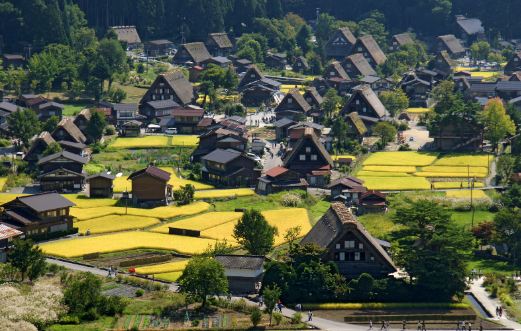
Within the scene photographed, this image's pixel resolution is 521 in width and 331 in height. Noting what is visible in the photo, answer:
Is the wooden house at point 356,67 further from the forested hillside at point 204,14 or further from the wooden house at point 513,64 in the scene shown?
the forested hillside at point 204,14

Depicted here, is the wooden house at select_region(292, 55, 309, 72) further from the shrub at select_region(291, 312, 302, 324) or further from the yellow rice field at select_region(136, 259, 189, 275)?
the shrub at select_region(291, 312, 302, 324)

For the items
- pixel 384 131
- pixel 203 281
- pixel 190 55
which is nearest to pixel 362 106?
pixel 384 131

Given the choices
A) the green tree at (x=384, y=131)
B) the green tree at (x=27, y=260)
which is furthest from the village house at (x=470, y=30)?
the green tree at (x=27, y=260)

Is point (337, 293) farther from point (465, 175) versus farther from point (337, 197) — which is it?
point (465, 175)

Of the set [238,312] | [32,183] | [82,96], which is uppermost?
[82,96]

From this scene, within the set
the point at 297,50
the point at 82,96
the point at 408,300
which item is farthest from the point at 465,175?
the point at 297,50

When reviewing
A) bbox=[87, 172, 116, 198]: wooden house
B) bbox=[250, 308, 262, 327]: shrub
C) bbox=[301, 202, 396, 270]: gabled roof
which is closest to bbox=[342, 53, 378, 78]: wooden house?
bbox=[87, 172, 116, 198]: wooden house

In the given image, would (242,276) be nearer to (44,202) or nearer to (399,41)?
(44,202)
